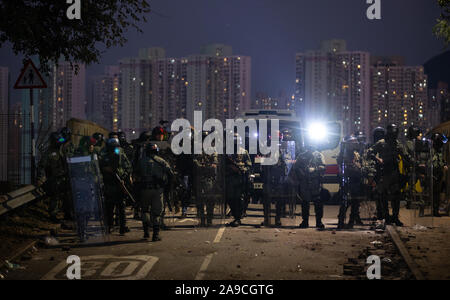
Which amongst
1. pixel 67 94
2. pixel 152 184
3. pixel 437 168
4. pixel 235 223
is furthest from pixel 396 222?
pixel 67 94

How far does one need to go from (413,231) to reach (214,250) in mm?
4576

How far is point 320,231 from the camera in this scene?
1133 centimetres

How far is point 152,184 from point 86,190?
145 cm

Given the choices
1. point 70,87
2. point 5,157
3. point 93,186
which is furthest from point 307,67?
point 93,186

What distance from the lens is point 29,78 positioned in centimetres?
1180

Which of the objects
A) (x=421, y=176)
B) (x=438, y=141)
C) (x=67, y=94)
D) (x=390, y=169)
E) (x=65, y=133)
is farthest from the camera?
(x=67, y=94)

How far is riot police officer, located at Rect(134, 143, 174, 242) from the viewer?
1009 centimetres

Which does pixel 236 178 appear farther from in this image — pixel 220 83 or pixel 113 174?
pixel 220 83

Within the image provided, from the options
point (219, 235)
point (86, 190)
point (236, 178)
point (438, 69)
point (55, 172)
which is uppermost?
point (438, 69)

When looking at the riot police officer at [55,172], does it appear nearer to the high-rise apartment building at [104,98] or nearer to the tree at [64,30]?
the tree at [64,30]

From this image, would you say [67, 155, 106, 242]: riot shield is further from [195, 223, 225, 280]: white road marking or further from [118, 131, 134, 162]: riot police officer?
[118, 131, 134, 162]: riot police officer

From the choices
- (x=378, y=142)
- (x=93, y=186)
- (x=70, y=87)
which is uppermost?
(x=70, y=87)

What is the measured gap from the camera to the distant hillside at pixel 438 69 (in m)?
181
